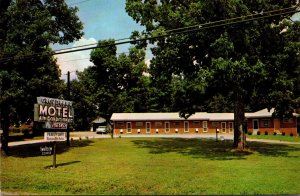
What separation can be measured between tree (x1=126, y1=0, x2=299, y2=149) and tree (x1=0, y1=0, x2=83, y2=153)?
802 cm

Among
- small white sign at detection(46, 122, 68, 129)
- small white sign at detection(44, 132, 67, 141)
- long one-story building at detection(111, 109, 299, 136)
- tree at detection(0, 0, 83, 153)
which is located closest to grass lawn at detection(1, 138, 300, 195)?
small white sign at detection(44, 132, 67, 141)

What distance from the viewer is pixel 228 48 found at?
2709cm

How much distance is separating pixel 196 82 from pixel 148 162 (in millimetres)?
8722

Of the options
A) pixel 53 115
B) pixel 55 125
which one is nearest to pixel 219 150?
pixel 55 125

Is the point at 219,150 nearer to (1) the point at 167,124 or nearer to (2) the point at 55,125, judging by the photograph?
(2) the point at 55,125

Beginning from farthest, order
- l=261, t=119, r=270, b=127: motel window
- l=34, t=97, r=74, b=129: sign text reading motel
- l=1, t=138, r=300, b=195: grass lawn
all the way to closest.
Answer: l=261, t=119, r=270, b=127: motel window, l=34, t=97, r=74, b=129: sign text reading motel, l=1, t=138, r=300, b=195: grass lawn

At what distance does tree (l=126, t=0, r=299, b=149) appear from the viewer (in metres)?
27.7

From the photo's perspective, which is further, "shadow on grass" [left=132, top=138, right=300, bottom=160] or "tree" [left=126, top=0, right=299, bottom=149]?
"shadow on grass" [left=132, top=138, right=300, bottom=160]

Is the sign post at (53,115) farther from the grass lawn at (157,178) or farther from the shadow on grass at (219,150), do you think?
the shadow on grass at (219,150)

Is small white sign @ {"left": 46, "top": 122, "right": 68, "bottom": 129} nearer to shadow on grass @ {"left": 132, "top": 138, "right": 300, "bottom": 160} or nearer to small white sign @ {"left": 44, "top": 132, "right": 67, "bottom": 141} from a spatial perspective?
small white sign @ {"left": 44, "top": 132, "right": 67, "bottom": 141}

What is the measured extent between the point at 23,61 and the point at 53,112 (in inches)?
374

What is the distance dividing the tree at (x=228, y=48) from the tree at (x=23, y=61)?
26.3 ft

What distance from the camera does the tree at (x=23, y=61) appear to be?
29.8 meters

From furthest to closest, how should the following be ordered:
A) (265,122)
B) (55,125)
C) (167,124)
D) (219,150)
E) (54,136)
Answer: (167,124)
(265,122)
(219,150)
(55,125)
(54,136)
